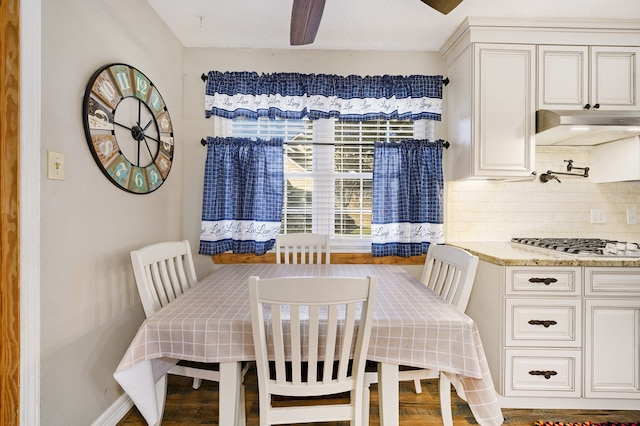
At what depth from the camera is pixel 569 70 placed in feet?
7.25

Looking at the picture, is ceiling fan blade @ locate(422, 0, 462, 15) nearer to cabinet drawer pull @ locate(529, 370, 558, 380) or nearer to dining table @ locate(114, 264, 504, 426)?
dining table @ locate(114, 264, 504, 426)

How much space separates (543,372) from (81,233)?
2.58m

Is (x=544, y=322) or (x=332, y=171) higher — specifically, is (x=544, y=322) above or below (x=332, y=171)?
below

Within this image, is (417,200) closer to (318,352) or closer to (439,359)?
(439,359)

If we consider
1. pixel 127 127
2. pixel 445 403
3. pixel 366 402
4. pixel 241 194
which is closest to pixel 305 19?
pixel 127 127

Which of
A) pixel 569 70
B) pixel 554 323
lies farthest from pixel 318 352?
pixel 569 70

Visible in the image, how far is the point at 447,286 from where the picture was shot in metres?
1.64

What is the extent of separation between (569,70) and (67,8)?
118 inches

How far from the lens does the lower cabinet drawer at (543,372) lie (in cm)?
182

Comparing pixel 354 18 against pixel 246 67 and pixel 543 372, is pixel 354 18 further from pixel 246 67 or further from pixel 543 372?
pixel 543 372

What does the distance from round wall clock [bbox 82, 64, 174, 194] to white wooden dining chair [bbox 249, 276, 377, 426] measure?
118 centimetres

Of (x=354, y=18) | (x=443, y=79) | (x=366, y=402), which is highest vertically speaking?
(x=354, y=18)

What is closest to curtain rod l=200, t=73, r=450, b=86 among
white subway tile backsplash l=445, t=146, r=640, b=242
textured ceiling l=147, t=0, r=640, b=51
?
textured ceiling l=147, t=0, r=640, b=51

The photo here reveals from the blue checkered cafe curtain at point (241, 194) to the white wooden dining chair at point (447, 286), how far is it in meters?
1.31
